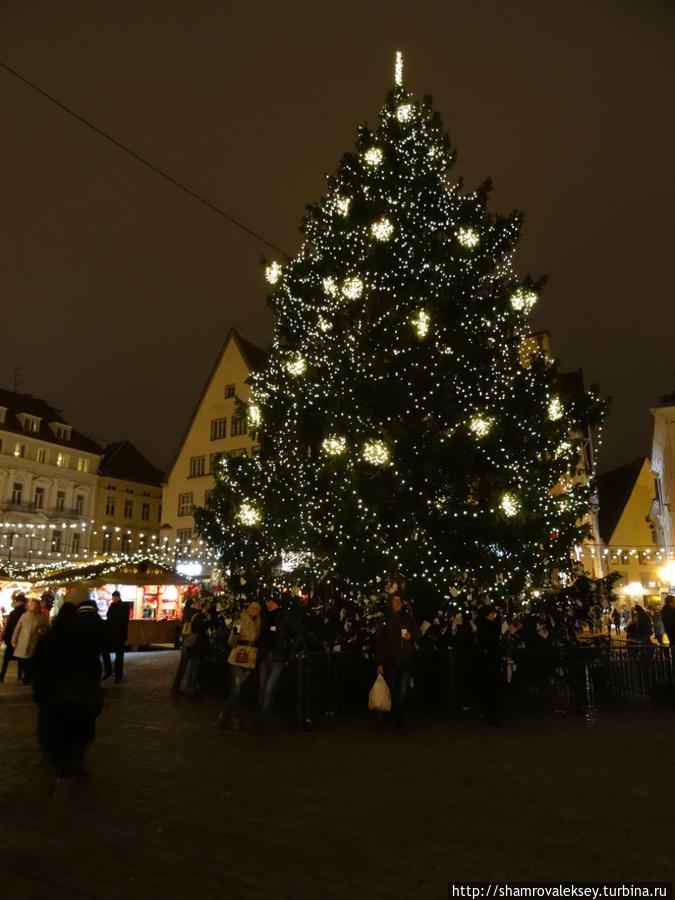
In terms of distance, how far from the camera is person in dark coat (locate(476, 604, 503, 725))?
34.5 ft

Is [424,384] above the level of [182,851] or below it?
above

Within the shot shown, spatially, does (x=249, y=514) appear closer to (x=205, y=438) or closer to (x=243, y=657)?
(x=243, y=657)

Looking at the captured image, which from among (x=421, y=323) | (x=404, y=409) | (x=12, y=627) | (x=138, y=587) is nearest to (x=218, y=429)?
(x=138, y=587)

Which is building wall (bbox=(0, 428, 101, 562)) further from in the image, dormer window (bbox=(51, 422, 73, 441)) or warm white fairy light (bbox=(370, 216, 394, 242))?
warm white fairy light (bbox=(370, 216, 394, 242))

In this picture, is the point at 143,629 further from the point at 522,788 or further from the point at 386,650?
the point at 522,788

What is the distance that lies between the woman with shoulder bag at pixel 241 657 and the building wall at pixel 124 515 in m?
56.2

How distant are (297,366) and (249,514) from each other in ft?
11.1

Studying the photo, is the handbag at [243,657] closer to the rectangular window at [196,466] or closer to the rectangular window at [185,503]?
the rectangular window at [185,503]

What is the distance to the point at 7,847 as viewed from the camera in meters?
4.91

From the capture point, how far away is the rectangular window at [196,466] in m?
42.5

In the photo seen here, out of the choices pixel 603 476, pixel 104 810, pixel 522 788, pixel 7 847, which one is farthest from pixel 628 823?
pixel 603 476

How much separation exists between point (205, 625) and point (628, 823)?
9.33m

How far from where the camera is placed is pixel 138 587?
1098 inches

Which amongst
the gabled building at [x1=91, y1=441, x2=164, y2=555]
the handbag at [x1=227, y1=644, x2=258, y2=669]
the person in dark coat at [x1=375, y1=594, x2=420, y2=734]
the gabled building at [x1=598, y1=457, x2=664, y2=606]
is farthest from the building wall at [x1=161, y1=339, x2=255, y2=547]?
the person in dark coat at [x1=375, y1=594, x2=420, y2=734]
